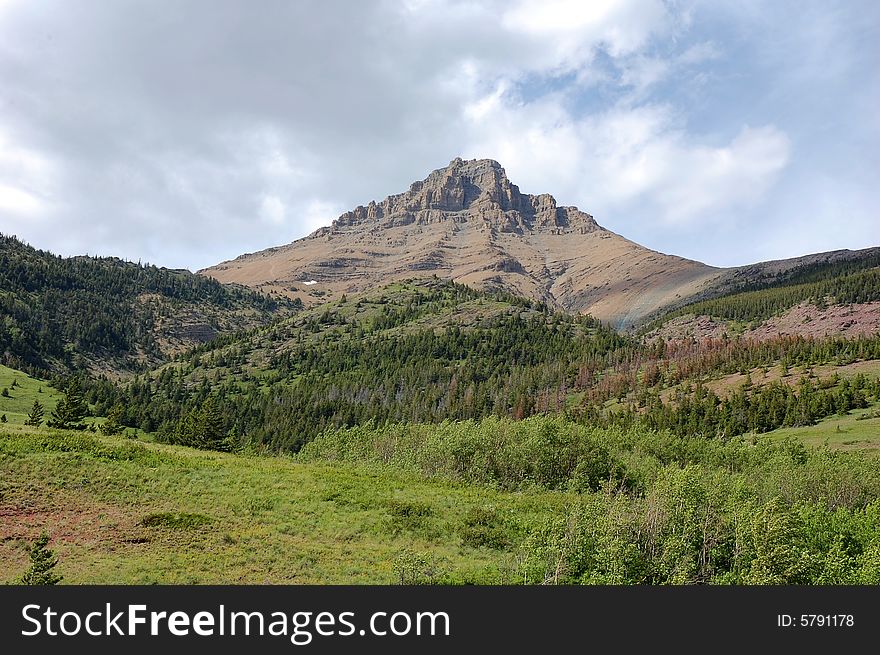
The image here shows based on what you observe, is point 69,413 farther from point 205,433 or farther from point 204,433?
point 205,433

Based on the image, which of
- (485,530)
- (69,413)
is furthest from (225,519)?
(69,413)

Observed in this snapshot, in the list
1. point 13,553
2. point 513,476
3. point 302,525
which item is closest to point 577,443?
point 513,476

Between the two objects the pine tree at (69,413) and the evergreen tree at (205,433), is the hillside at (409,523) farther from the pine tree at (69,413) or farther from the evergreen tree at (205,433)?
the pine tree at (69,413)

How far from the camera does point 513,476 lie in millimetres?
78688

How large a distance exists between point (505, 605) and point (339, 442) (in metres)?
109

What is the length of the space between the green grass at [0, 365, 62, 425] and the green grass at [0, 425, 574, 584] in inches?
4449

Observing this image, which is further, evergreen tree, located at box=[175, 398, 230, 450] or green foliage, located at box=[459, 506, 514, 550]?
evergreen tree, located at box=[175, 398, 230, 450]

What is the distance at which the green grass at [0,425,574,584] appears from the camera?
29.8 metres

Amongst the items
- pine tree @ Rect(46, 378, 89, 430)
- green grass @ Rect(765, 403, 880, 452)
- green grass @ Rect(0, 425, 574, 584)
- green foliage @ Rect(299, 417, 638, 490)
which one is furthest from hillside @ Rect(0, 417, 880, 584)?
pine tree @ Rect(46, 378, 89, 430)

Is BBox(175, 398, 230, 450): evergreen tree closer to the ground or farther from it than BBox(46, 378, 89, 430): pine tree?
closer to the ground

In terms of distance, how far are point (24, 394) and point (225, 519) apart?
159617mm

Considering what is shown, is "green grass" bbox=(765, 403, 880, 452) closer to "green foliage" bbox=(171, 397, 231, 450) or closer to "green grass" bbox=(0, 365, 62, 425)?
"green foliage" bbox=(171, 397, 231, 450)

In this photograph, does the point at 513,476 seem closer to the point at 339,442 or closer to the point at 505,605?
the point at 339,442

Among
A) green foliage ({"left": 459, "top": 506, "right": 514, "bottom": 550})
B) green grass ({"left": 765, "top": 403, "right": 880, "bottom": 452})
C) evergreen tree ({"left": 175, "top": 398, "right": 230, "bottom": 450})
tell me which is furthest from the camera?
green grass ({"left": 765, "top": 403, "right": 880, "bottom": 452})
